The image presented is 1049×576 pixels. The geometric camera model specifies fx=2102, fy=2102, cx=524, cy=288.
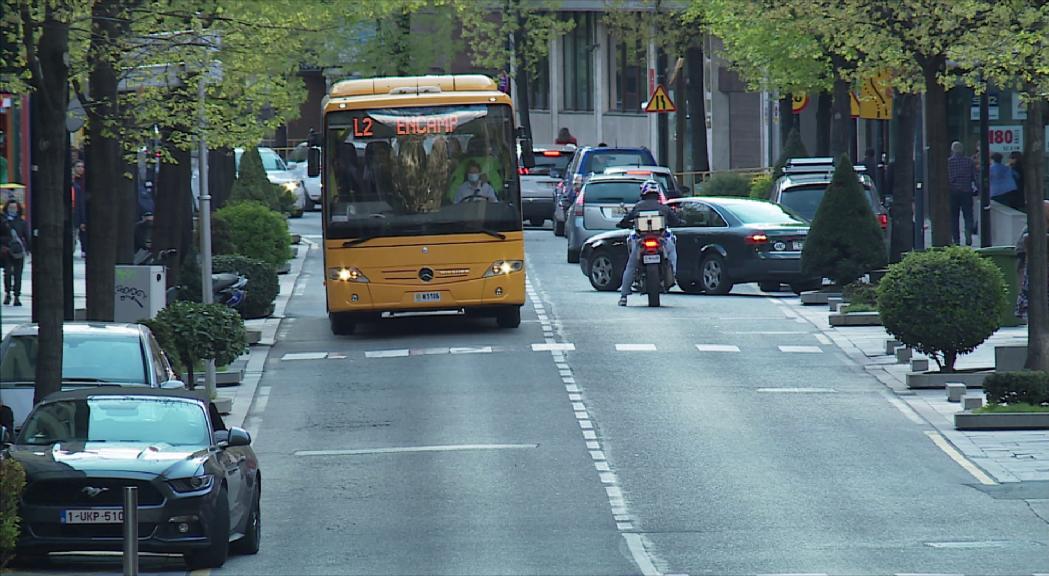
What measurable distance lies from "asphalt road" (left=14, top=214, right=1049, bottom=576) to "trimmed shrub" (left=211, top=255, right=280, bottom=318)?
97.6 inches

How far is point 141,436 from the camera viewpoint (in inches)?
581

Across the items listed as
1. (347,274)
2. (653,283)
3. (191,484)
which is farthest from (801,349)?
(191,484)

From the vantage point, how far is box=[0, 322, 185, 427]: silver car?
18.8 meters

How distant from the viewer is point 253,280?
31969mm

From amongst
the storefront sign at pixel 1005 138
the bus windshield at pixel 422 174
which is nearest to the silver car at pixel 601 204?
the storefront sign at pixel 1005 138

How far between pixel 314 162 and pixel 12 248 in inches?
324

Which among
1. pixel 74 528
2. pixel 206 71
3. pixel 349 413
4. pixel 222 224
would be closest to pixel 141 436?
pixel 74 528

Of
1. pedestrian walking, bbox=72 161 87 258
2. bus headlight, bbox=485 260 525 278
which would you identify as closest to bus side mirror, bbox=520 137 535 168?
bus headlight, bbox=485 260 525 278

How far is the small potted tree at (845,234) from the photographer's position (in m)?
30.2

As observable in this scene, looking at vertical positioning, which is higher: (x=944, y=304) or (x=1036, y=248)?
(x=1036, y=248)

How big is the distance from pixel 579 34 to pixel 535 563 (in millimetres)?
66243

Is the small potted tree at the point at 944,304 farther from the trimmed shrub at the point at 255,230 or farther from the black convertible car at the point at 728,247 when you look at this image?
the trimmed shrub at the point at 255,230

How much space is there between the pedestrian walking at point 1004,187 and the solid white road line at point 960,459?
20.4 metres

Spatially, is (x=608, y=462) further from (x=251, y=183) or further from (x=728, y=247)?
(x=251, y=183)
